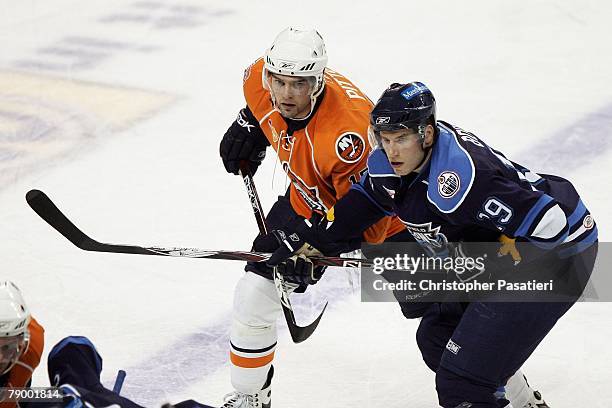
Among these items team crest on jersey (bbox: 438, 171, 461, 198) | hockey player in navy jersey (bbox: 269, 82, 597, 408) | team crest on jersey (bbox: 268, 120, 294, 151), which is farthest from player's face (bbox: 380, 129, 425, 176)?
team crest on jersey (bbox: 268, 120, 294, 151)

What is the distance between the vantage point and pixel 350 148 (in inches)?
149

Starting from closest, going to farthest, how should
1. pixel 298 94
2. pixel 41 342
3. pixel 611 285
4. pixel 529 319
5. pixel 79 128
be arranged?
pixel 41 342, pixel 529 319, pixel 298 94, pixel 611 285, pixel 79 128

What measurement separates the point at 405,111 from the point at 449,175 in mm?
222

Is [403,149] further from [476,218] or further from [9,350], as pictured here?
[9,350]

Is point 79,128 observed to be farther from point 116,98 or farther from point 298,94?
A: point 298,94

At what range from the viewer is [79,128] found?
6.27m

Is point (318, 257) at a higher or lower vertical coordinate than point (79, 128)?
higher

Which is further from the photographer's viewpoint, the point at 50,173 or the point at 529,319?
the point at 50,173

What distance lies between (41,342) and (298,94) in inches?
46.1

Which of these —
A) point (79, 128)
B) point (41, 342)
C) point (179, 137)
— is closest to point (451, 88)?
point (179, 137)

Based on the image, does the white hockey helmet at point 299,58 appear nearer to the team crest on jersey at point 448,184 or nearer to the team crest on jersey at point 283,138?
the team crest on jersey at point 283,138

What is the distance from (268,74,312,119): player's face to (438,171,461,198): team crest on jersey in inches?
25.9

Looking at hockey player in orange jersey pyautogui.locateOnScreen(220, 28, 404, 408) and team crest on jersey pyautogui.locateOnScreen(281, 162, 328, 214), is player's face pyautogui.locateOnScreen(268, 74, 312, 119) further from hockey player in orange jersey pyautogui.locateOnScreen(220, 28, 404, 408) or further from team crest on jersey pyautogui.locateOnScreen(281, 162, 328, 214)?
team crest on jersey pyautogui.locateOnScreen(281, 162, 328, 214)

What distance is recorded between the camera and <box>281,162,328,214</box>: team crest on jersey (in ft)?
13.1
